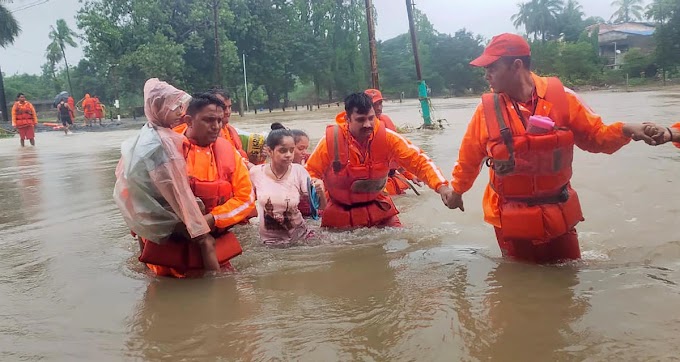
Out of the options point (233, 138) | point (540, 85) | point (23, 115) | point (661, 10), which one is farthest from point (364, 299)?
point (661, 10)

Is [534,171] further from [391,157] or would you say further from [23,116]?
[23,116]

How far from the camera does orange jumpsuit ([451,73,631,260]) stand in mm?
3518

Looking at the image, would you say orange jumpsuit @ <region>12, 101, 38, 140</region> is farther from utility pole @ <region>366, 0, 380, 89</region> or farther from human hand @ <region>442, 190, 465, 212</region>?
human hand @ <region>442, 190, 465, 212</region>

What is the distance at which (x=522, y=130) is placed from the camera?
11.4 ft

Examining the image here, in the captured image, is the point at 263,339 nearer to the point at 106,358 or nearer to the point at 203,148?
the point at 106,358

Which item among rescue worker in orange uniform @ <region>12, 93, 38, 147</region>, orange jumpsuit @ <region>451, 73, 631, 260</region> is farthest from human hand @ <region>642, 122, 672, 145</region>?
rescue worker in orange uniform @ <region>12, 93, 38, 147</region>

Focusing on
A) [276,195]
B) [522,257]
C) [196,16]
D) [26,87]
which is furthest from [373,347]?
[26,87]

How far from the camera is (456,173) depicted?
388 centimetres

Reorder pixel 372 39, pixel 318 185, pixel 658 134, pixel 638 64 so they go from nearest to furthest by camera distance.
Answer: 1. pixel 658 134
2. pixel 318 185
3. pixel 372 39
4. pixel 638 64

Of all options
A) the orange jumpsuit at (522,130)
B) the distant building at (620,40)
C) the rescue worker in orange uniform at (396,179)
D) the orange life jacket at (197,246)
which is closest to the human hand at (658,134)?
Result: the orange jumpsuit at (522,130)

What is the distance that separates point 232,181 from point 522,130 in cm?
183

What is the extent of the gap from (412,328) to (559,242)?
4.27ft

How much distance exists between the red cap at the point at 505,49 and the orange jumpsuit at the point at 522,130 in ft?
0.70

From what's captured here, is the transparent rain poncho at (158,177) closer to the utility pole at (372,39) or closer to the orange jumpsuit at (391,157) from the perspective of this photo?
the orange jumpsuit at (391,157)
